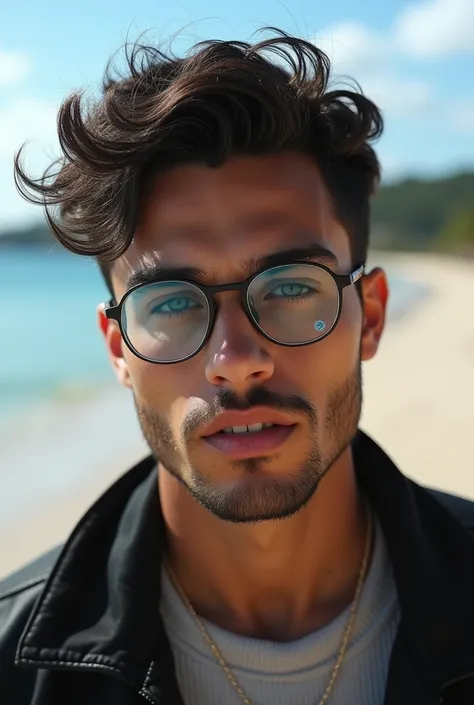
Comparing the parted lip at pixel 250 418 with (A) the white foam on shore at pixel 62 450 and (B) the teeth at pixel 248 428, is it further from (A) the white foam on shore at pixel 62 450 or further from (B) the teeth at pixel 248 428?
(A) the white foam on shore at pixel 62 450

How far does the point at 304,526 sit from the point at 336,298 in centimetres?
64

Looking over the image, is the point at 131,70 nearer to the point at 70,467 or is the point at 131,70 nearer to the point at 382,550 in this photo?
the point at 382,550

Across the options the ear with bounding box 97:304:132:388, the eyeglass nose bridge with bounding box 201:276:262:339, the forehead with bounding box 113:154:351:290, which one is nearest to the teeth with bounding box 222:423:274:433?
the eyeglass nose bridge with bounding box 201:276:262:339

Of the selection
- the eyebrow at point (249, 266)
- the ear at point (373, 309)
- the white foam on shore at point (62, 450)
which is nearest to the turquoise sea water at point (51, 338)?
the eyebrow at point (249, 266)

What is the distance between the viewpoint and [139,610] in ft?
6.16

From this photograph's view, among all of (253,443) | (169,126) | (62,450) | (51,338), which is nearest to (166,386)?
(253,443)

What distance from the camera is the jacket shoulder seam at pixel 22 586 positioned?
6.64ft

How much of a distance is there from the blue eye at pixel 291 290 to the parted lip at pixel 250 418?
304 millimetres

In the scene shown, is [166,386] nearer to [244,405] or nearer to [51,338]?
[244,405]

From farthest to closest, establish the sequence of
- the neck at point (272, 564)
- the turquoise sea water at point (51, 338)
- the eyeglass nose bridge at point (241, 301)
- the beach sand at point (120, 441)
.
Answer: the turquoise sea water at point (51, 338) → the beach sand at point (120, 441) → the neck at point (272, 564) → the eyeglass nose bridge at point (241, 301)

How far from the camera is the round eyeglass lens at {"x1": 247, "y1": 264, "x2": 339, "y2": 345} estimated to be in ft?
6.18

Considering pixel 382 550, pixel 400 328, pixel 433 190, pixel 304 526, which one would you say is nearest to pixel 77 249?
pixel 304 526

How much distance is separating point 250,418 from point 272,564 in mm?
485

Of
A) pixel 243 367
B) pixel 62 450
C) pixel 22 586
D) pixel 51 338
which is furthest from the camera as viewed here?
pixel 51 338
